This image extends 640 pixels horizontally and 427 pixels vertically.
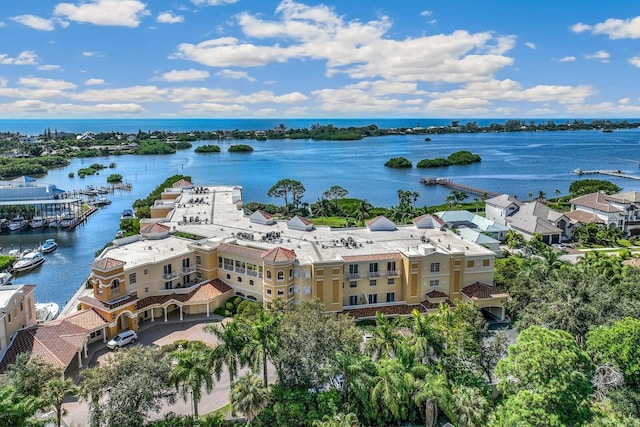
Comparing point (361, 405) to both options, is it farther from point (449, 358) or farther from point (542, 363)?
point (542, 363)

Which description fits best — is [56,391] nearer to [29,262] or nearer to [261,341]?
[261,341]

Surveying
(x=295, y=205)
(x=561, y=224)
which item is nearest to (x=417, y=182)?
(x=295, y=205)

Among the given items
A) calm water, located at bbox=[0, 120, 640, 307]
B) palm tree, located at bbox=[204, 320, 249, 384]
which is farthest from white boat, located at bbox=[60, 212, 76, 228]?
palm tree, located at bbox=[204, 320, 249, 384]

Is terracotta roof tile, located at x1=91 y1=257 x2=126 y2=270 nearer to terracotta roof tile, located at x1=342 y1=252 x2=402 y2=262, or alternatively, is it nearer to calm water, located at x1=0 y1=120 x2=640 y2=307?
calm water, located at x1=0 y1=120 x2=640 y2=307

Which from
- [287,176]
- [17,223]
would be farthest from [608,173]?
[17,223]

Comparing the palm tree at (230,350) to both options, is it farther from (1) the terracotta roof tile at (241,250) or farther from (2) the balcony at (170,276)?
(2) the balcony at (170,276)
